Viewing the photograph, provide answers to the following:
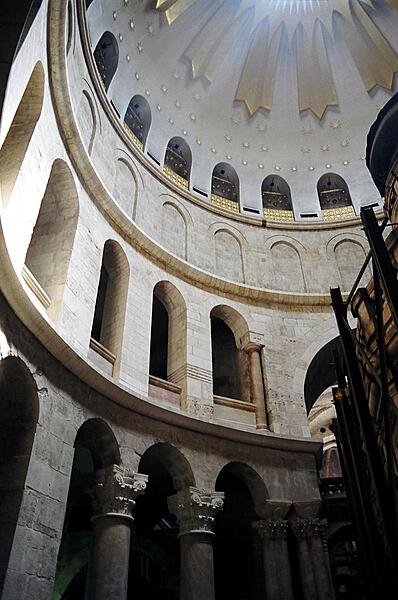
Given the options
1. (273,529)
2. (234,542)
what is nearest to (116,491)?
(273,529)

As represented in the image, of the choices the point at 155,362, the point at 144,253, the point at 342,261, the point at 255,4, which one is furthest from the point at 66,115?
the point at 255,4

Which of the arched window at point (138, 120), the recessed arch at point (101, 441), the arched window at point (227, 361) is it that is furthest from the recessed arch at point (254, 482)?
the arched window at point (138, 120)

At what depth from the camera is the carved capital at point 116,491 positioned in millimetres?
8383

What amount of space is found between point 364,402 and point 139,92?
44.2 ft

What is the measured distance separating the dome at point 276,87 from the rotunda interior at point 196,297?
2.8 inches

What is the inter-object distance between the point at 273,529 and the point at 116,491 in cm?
361

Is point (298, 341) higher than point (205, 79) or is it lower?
lower

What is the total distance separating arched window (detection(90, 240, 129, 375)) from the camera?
10047 mm

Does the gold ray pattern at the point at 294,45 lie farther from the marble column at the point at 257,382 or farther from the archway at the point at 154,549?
the archway at the point at 154,549

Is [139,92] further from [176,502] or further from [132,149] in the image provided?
[176,502]

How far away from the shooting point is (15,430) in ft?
24.2

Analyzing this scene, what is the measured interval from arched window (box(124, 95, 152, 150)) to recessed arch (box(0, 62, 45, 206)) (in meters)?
5.27

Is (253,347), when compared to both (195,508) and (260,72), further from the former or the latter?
(260,72)

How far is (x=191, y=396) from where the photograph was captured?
11016 mm
